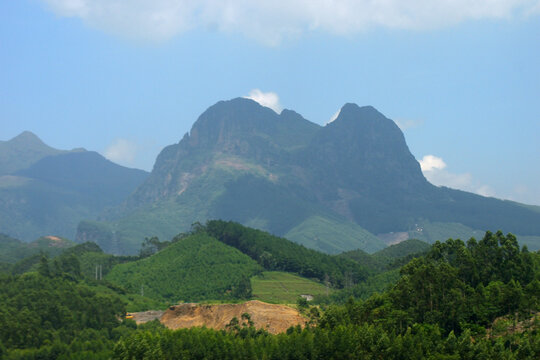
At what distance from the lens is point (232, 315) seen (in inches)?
4040

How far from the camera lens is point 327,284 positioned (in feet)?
526

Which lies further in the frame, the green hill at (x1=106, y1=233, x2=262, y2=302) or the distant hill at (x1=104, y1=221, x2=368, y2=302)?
the distant hill at (x1=104, y1=221, x2=368, y2=302)

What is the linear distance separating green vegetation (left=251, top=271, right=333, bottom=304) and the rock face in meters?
22.6

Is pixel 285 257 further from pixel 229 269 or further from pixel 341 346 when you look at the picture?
pixel 341 346

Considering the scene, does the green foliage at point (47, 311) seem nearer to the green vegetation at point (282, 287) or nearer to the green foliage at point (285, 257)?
the green vegetation at point (282, 287)

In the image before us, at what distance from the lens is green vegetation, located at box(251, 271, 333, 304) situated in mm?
137125

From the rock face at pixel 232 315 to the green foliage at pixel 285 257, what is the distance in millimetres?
58874

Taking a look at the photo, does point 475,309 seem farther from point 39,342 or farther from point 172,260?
point 172,260

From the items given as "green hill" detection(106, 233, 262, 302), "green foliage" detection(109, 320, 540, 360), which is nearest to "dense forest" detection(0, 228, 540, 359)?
"green foliage" detection(109, 320, 540, 360)

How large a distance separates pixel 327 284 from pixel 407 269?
77445mm

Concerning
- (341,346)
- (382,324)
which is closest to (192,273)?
(382,324)

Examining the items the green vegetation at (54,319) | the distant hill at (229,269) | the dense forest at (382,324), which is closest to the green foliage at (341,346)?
the dense forest at (382,324)

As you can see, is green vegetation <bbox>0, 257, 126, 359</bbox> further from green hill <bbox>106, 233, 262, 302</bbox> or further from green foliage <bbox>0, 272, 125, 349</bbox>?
green hill <bbox>106, 233, 262, 302</bbox>

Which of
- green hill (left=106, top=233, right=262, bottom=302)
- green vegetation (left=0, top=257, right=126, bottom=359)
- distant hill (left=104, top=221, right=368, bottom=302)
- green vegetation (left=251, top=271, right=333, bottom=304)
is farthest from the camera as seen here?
distant hill (left=104, top=221, right=368, bottom=302)
